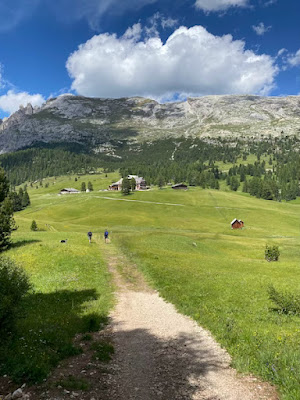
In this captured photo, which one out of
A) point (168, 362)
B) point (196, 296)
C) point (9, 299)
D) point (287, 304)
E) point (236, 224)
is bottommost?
point (236, 224)

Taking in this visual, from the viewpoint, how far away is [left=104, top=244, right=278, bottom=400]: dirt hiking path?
1048cm

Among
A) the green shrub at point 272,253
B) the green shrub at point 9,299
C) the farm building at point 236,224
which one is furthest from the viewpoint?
the farm building at point 236,224

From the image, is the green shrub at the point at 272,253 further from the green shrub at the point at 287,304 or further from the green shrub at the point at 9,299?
the green shrub at the point at 9,299

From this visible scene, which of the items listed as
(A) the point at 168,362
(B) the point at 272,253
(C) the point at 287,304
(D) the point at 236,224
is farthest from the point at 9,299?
(D) the point at 236,224

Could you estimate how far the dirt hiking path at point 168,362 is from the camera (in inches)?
412

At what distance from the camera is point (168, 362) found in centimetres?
1287

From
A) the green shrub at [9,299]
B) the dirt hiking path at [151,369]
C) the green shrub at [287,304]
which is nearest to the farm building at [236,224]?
the green shrub at [287,304]

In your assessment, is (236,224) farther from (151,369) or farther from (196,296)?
(151,369)

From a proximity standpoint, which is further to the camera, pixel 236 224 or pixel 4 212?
pixel 236 224

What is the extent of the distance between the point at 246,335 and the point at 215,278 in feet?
47.2

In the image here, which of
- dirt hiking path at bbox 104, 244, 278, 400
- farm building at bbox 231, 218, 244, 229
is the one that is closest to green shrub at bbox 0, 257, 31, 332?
dirt hiking path at bbox 104, 244, 278, 400

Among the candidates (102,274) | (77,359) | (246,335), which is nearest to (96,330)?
(77,359)

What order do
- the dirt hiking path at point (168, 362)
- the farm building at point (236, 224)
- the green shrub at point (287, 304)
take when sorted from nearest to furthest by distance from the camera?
1. the dirt hiking path at point (168, 362)
2. the green shrub at point (287, 304)
3. the farm building at point (236, 224)

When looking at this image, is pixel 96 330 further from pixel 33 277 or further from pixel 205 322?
pixel 33 277
